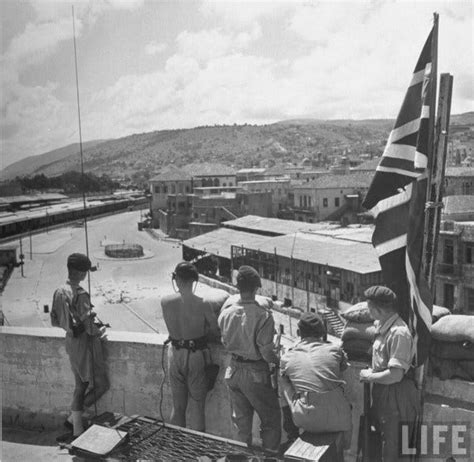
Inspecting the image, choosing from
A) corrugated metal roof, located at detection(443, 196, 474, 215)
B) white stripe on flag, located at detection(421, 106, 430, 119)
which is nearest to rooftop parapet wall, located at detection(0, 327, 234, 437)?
white stripe on flag, located at detection(421, 106, 430, 119)

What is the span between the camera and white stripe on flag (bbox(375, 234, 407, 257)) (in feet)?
13.5

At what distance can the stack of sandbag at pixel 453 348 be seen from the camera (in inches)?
152

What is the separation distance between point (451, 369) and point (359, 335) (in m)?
0.66

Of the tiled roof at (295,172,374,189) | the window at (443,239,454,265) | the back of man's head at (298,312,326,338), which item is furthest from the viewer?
the tiled roof at (295,172,374,189)

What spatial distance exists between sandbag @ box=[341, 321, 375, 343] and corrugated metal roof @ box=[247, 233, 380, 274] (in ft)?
67.8

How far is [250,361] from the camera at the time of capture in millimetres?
4105

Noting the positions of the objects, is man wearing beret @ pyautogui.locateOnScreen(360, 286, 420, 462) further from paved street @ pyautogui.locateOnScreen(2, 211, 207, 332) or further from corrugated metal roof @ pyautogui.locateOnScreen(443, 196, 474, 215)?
corrugated metal roof @ pyautogui.locateOnScreen(443, 196, 474, 215)

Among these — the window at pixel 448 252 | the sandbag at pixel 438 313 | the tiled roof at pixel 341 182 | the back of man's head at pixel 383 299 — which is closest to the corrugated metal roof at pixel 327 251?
the window at pixel 448 252

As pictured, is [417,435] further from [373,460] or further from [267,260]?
[267,260]

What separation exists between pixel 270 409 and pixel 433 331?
1.28m

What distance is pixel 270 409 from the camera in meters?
4.11

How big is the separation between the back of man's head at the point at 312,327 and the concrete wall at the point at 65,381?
0.86 metres

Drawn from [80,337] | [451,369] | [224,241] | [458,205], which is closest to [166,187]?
[224,241]

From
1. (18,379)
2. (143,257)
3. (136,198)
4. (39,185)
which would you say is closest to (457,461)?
(18,379)
